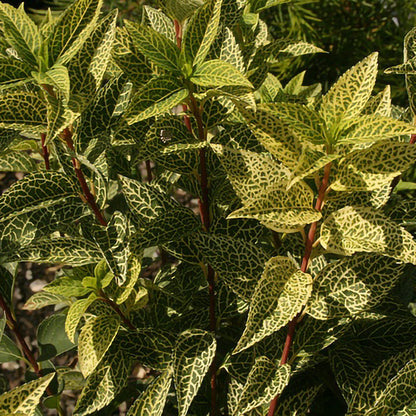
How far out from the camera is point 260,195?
2.15ft

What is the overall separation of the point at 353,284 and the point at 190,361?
29cm

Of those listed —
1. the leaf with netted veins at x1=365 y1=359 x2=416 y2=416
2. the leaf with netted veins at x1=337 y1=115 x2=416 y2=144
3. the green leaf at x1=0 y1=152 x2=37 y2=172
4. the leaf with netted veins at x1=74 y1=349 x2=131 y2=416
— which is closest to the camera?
the leaf with netted veins at x1=337 y1=115 x2=416 y2=144

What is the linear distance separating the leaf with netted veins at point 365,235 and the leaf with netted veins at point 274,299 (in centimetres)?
6

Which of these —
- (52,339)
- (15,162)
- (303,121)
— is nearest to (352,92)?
(303,121)

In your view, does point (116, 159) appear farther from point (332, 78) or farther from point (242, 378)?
point (332, 78)

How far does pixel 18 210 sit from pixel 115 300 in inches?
8.8

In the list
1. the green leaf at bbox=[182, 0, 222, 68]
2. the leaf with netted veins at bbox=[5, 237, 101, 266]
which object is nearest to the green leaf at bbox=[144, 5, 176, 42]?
the green leaf at bbox=[182, 0, 222, 68]

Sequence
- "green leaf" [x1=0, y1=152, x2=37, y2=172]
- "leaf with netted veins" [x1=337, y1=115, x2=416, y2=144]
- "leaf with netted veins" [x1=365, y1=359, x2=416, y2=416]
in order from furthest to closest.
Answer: "green leaf" [x1=0, y1=152, x2=37, y2=172], "leaf with netted veins" [x1=365, y1=359, x2=416, y2=416], "leaf with netted veins" [x1=337, y1=115, x2=416, y2=144]

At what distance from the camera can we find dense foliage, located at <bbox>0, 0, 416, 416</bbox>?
2.21 ft

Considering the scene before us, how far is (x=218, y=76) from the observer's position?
0.69 meters

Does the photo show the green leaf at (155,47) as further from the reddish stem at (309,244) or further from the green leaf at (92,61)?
the reddish stem at (309,244)

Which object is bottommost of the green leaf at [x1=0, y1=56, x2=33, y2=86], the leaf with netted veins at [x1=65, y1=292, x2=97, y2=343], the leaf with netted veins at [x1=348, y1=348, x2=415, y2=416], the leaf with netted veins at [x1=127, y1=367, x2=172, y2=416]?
the leaf with netted veins at [x1=348, y1=348, x2=415, y2=416]

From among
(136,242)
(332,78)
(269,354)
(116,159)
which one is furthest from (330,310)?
(332,78)

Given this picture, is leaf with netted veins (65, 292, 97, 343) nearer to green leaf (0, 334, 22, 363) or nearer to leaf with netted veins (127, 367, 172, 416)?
leaf with netted veins (127, 367, 172, 416)
